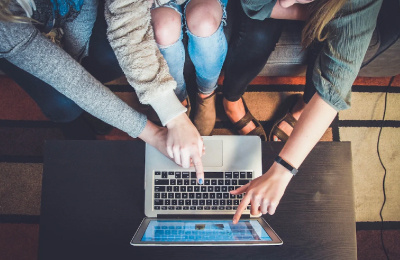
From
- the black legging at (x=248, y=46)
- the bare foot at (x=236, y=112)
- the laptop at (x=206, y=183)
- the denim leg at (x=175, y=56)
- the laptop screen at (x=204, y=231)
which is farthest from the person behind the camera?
the bare foot at (x=236, y=112)

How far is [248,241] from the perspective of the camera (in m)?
0.63

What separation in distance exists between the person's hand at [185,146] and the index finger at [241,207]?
11cm

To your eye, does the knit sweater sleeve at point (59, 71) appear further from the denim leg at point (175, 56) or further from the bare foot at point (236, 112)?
A: the bare foot at point (236, 112)

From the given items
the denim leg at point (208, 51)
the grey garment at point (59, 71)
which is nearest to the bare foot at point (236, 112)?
the denim leg at point (208, 51)

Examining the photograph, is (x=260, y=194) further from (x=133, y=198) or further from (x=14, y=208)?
(x=14, y=208)

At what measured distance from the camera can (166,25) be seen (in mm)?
815

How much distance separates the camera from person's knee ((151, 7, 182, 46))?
81cm

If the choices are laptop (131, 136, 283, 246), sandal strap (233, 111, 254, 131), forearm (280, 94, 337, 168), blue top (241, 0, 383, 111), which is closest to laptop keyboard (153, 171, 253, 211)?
laptop (131, 136, 283, 246)

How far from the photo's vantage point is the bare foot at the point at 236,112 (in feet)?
4.16

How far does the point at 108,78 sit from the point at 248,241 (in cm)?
78

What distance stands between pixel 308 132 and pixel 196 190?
335mm

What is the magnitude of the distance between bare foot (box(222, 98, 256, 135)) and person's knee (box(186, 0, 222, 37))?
468mm

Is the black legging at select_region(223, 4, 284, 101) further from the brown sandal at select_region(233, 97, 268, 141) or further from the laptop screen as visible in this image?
the laptop screen

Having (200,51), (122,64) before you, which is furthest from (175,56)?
(122,64)
